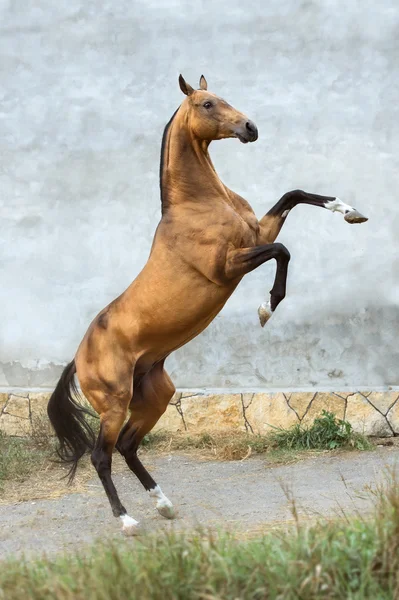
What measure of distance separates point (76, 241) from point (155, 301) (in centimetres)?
277

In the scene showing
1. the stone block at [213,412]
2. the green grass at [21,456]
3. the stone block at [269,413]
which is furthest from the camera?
the stone block at [213,412]

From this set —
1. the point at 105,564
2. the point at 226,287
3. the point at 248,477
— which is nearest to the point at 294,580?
the point at 105,564

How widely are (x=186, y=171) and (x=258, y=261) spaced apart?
2.46 ft

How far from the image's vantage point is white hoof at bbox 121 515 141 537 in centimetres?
529

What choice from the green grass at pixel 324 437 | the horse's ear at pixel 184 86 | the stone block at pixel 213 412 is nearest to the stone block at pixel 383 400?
the green grass at pixel 324 437

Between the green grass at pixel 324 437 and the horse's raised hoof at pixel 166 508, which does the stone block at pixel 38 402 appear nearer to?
the green grass at pixel 324 437

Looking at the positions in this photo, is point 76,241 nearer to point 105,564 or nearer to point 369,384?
point 369,384

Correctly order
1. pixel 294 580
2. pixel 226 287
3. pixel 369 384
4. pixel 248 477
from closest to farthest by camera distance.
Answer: pixel 294 580
pixel 226 287
pixel 248 477
pixel 369 384

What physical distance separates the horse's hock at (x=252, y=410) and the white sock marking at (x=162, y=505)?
6.55 ft

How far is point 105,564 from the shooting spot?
338 centimetres

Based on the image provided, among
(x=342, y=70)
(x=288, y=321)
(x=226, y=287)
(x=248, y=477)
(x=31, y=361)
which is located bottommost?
(x=248, y=477)

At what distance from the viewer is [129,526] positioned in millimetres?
5332

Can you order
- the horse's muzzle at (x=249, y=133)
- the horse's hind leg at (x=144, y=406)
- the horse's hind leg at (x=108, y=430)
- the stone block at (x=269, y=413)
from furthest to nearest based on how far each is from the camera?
the stone block at (x=269, y=413)
the horse's hind leg at (x=144, y=406)
the horse's hind leg at (x=108, y=430)
the horse's muzzle at (x=249, y=133)

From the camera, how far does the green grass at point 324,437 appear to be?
713 cm
